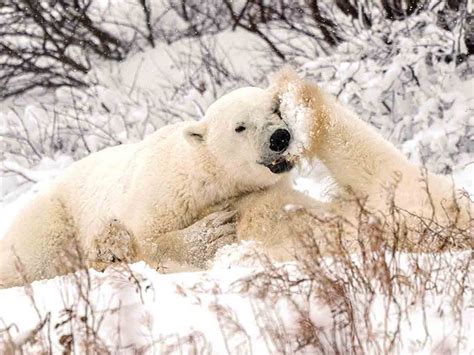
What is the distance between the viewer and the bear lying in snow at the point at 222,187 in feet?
12.4

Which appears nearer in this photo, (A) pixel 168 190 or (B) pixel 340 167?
(B) pixel 340 167

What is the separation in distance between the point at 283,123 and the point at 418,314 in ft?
6.59

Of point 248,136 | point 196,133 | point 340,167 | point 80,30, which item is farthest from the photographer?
point 80,30

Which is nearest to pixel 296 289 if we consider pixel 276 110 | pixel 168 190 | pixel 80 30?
pixel 276 110

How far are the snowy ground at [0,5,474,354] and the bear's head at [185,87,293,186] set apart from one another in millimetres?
252

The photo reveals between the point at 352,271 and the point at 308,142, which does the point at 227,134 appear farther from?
the point at 352,271

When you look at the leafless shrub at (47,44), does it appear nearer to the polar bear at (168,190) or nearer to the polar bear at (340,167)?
the polar bear at (168,190)

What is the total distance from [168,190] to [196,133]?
0.33m

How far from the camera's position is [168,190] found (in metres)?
4.52

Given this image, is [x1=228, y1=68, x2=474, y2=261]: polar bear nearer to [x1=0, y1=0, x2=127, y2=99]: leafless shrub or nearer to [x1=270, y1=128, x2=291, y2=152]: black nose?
[x1=270, y1=128, x2=291, y2=152]: black nose

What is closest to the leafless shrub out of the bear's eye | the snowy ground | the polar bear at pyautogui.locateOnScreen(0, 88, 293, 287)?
the snowy ground

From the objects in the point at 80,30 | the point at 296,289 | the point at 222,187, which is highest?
the point at 80,30

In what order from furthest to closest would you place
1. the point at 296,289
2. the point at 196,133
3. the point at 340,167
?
1. the point at 196,133
2. the point at 340,167
3. the point at 296,289

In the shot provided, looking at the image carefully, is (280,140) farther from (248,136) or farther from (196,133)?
(196,133)
